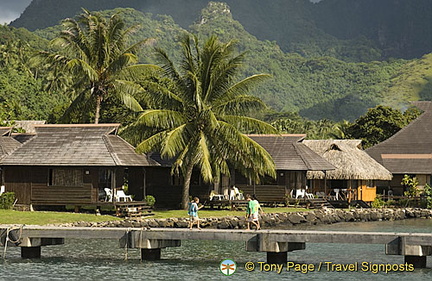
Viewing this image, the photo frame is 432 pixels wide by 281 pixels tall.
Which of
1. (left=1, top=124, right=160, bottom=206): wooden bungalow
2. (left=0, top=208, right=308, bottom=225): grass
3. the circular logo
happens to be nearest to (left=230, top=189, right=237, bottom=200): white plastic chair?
(left=0, top=208, right=308, bottom=225): grass

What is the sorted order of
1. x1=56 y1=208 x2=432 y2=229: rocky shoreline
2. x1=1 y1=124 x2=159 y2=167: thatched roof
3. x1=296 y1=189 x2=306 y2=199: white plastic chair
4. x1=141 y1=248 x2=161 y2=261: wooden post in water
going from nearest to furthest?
1. x1=141 y1=248 x2=161 y2=261: wooden post in water
2. x1=56 y1=208 x2=432 y2=229: rocky shoreline
3. x1=1 y1=124 x2=159 y2=167: thatched roof
4. x1=296 y1=189 x2=306 y2=199: white plastic chair

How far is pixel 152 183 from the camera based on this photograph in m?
42.3

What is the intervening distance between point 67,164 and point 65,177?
1.35 m

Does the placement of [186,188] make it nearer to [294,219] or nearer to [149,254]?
[294,219]

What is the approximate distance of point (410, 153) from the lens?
5869cm

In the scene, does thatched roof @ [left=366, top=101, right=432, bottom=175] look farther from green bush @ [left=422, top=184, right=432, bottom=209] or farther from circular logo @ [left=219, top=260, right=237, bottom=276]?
circular logo @ [left=219, top=260, right=237, bottom=276]

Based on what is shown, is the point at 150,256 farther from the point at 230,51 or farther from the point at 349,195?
the point at 349,195

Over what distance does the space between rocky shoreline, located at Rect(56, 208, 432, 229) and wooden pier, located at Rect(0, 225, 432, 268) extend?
610 centimetres

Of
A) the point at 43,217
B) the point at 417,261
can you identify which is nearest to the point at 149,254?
the point at 417,261

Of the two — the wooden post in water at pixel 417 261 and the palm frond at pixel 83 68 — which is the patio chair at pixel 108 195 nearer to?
the palm frond at pixel 83 68

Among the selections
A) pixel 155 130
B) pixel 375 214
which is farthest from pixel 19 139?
pixel 375 214

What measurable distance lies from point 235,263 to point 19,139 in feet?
61.5

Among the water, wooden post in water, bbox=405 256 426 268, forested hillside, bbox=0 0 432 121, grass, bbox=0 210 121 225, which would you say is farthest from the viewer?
forested hillside, bbox=0 0 432 121

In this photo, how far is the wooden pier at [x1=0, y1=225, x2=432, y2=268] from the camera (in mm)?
23016
